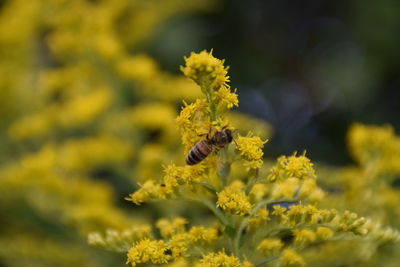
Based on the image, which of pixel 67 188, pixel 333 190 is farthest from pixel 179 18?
pixel 333 190

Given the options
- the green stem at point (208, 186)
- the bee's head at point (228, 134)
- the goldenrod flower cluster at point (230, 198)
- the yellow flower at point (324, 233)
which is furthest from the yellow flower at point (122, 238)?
the yellow flower at point (324, 233)

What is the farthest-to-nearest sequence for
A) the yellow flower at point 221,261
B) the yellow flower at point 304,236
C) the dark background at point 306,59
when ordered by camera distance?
1. the dark background at point 306,59
2. the yellow flower at point 304,236
3. the yellow flower at point 221,261

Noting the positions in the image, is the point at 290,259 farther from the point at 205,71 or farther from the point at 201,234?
the point at 205,71

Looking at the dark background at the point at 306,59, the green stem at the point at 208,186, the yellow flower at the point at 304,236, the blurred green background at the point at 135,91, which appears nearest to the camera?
the green stem at the point at 208,186

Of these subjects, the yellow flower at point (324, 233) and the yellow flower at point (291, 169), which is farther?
the yellow flower at point (324, 233)

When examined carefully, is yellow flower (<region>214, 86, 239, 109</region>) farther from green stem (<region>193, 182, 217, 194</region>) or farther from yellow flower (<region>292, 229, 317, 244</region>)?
yellow flower (<region>292, 229, 317, 244</region>)

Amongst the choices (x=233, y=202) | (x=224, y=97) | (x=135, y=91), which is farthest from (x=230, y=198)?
(x=135, y=91)

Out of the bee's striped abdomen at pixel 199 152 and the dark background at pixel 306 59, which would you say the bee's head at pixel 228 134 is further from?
the dark background at pixel 306 59
